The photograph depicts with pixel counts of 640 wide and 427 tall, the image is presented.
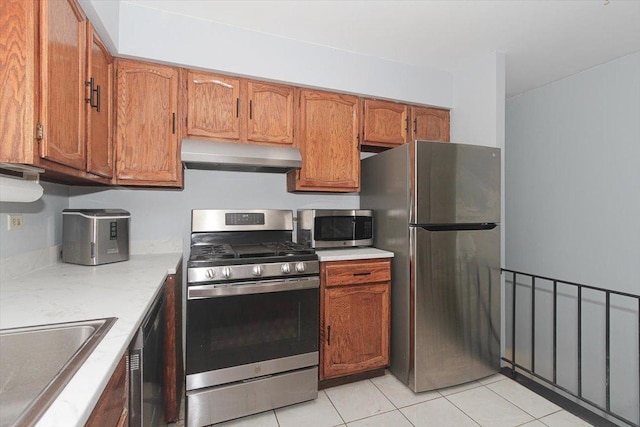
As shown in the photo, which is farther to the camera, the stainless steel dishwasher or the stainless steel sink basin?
the stainless steel dishwasher

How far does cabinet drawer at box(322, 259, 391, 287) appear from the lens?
6.76 ft

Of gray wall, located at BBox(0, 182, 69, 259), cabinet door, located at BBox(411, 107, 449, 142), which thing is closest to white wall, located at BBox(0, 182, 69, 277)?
gray wall, located at BBox(0, 182, 69, 259)

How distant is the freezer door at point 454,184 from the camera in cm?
199

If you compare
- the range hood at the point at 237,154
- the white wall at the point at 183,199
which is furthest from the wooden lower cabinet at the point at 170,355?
the range hood at the point at 237,154

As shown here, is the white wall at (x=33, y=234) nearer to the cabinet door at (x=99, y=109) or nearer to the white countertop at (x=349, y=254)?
the cabinet door at (x=99, y=109)

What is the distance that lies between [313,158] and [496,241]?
1.49 metres

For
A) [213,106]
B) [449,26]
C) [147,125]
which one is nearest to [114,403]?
[147,125]

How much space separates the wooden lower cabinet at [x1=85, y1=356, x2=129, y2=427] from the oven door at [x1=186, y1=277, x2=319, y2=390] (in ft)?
2.47

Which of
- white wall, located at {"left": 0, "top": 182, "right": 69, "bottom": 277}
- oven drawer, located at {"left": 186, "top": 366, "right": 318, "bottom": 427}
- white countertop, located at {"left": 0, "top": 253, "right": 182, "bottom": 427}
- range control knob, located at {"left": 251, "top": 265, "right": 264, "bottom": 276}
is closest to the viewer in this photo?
white countertop, located at {"left": 0, "top": 253, "right": 182, "bottom": 427}

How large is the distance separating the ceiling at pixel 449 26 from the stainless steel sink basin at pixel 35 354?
1.90 meters

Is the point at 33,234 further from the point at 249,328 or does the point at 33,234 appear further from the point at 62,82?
the point at 249,328

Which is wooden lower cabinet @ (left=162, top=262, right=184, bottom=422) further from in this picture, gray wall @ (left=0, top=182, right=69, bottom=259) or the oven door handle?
gray wall @ (left=0, top=182, right=69, bottom=259)

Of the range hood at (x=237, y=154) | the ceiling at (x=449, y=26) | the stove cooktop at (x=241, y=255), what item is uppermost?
the ceiling at (x=449, y=26)

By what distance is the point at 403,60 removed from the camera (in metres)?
2.54
